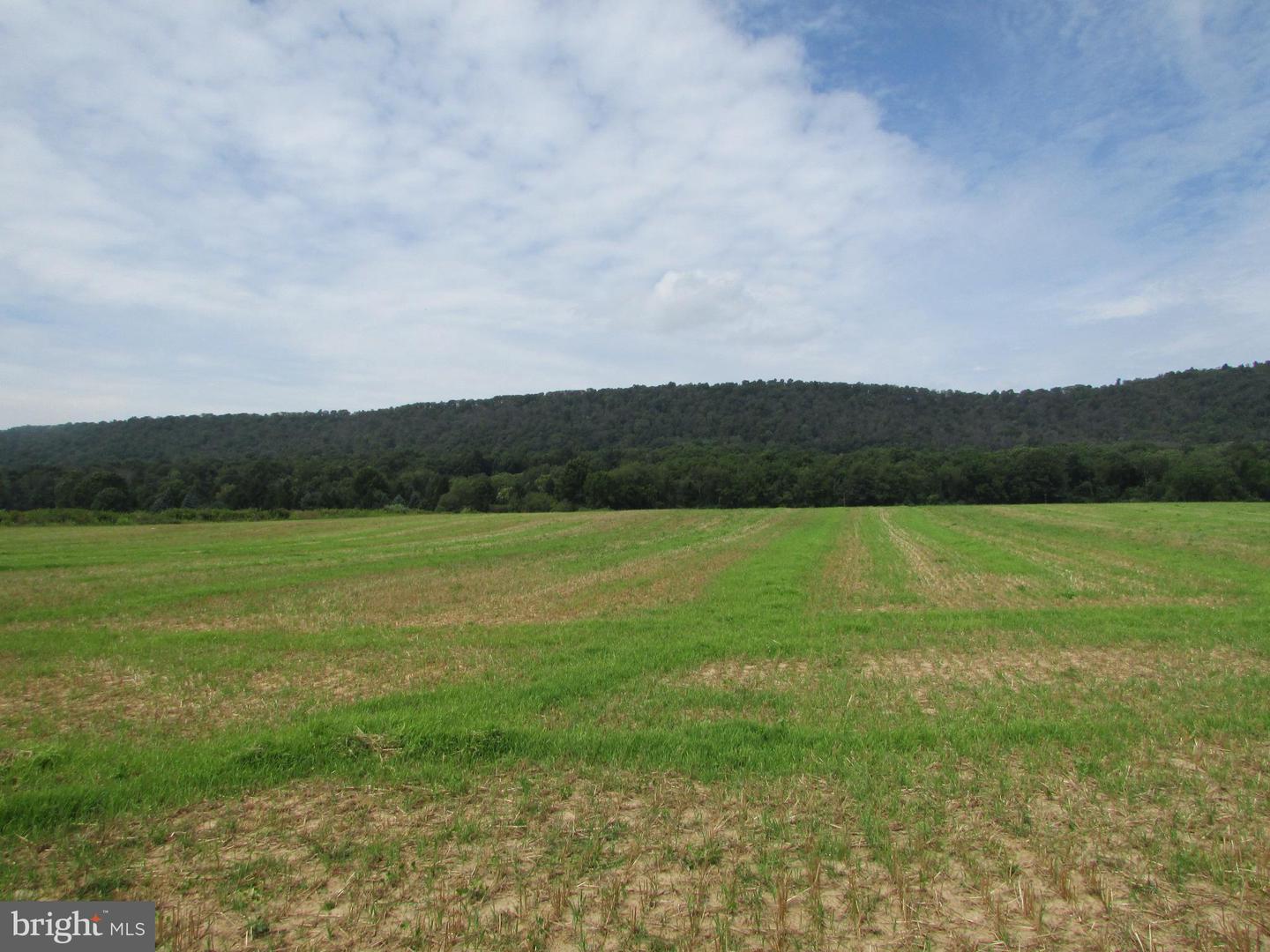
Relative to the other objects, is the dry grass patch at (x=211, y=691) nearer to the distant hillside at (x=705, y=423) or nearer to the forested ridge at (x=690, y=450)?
the forested ridge at (x=690, y=450)

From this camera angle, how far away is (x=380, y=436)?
156 metres

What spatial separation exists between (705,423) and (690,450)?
32440 millimetres

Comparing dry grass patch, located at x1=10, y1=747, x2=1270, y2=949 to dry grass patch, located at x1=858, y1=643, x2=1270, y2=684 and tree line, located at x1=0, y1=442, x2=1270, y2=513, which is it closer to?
dry grass patch, located at x1=858, y1=643, x2=1270, y2=684

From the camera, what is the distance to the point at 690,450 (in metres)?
124

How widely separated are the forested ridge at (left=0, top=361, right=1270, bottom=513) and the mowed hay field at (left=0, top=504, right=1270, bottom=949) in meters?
81.9

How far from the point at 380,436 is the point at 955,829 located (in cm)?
16268

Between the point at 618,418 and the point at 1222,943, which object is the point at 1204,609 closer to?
the point at 1222,943

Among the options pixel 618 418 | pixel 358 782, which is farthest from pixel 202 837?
pixel 618 418

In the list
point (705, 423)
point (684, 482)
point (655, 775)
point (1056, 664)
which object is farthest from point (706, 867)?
point (705, 423)

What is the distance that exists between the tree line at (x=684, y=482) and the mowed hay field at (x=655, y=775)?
78.2 m

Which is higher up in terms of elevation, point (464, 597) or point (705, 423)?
point (705, 423)

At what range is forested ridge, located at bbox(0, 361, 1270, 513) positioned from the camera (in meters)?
89.1

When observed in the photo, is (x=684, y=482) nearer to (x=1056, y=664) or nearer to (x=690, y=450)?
(x=690, y=450)

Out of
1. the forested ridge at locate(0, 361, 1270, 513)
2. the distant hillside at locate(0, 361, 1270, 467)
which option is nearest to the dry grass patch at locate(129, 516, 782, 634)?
the forested ridge at locate(0, 361, 1270, 513)
